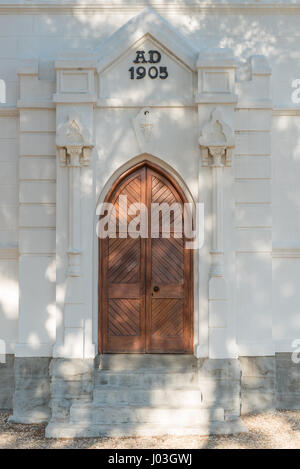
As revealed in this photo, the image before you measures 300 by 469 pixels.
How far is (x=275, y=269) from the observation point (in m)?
7.34

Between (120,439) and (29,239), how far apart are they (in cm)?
305

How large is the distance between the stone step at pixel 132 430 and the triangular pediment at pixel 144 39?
4.99m

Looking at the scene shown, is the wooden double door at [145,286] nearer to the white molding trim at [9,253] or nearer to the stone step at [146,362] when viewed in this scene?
the stone step at [146,362]

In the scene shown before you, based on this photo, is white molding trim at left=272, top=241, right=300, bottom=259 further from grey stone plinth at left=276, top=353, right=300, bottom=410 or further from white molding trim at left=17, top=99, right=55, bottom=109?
white molding trim at left=17, top=99, right=55, bottom=109

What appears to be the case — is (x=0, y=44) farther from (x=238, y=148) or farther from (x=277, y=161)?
(x=277, y=161)

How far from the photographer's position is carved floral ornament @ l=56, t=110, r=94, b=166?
6684 mm

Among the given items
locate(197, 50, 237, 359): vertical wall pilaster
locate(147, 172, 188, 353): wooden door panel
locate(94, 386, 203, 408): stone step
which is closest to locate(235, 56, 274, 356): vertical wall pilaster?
locate(197, 50, 237, 359): vertical wall pilaster

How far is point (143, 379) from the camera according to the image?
6570 mm

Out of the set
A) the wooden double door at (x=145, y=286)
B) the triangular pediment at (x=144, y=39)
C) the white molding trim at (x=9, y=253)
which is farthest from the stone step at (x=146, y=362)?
the triangular pediment at (x=144, y=39)

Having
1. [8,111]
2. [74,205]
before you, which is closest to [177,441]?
[74,205]

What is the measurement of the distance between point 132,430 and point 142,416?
219 millimetres

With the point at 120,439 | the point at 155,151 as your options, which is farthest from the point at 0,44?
the point at 120,439

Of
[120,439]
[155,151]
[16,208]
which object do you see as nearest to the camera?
[120,439]
